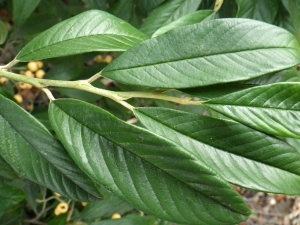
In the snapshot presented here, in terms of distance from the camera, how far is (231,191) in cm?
58

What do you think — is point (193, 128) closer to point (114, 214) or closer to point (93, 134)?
point (93, 134)

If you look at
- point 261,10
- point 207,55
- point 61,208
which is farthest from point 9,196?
point 261,10

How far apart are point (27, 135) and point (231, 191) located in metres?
0.38

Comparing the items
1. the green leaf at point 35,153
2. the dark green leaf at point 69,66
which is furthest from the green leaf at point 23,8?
the green leaf at point 35,153

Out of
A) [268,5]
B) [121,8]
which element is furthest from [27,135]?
[268,5]

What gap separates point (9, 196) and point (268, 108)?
77cm

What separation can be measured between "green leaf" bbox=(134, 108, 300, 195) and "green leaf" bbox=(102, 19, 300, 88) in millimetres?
59

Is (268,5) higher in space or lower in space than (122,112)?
higher

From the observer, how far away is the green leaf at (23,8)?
3.49 feet

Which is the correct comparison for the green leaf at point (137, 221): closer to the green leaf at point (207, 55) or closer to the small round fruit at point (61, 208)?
the small round fruit at point (61, 208)

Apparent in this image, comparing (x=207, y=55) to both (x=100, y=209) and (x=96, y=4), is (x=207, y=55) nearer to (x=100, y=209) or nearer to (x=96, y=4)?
(x=96, y=4)

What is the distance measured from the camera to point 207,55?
66 centimetres

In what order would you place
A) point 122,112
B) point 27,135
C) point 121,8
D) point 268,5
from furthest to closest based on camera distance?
point 122,112 → point 121,8 → point 268,5 → point 27,135

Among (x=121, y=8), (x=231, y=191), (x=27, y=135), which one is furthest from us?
(x=121, y=8)
